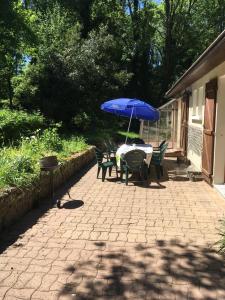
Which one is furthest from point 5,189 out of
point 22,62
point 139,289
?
point 22,62

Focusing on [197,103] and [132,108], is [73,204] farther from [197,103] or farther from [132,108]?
[197,103]

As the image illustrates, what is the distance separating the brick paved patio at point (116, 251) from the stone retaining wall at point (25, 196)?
0.61 feet

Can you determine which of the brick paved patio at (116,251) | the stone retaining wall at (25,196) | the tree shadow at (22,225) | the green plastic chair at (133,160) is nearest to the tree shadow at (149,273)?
the brick paved patio at (116,251)

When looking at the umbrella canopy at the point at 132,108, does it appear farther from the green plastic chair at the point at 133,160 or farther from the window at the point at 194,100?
the green plastic chair at the point at 133,160

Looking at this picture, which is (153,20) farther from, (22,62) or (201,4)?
(22,62)

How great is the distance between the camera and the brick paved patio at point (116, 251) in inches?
140

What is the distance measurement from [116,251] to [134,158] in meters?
4.41

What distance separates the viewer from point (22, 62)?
2339cm

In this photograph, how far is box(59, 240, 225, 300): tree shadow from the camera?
3488mm

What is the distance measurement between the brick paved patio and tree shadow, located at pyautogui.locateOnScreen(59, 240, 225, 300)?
0.03 feet

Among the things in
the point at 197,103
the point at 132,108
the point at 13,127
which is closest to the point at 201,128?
the point at 197,103

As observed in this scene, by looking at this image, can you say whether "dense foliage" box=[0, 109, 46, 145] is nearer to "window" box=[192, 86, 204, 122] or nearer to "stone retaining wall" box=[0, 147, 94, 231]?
"stone retaining wall" box=[0, 147, 94, 231]

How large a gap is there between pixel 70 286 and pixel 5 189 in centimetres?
228

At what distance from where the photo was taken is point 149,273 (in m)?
3.88
